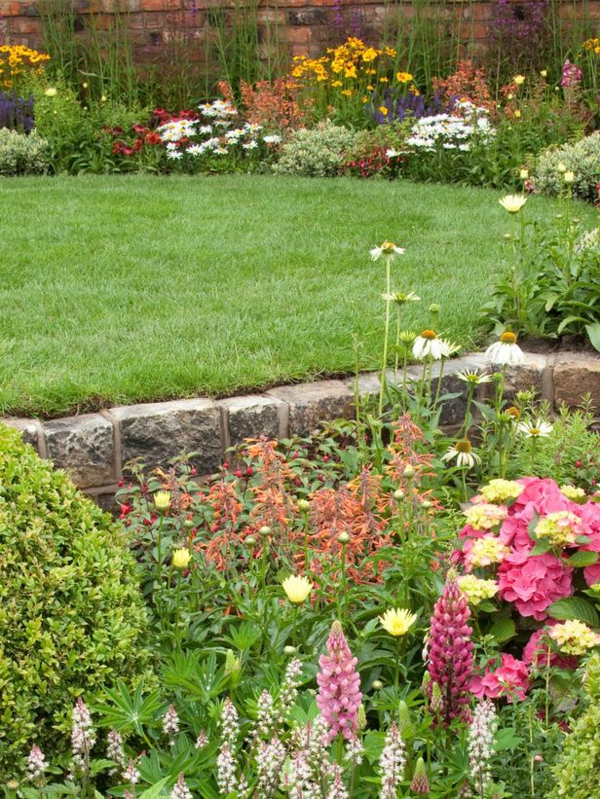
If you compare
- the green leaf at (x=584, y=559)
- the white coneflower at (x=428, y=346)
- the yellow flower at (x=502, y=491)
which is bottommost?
the green leaf at (x=584, y=559)

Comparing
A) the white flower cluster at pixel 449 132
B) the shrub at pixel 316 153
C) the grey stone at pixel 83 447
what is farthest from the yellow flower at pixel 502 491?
the shrub at pixel 316 153

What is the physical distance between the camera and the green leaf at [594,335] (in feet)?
13.6

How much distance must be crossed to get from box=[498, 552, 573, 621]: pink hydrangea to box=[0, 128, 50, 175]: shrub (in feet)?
20.2

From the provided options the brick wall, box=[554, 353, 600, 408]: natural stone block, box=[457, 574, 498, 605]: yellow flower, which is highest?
the brick wall

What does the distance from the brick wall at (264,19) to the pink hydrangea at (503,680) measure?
25.0 ft

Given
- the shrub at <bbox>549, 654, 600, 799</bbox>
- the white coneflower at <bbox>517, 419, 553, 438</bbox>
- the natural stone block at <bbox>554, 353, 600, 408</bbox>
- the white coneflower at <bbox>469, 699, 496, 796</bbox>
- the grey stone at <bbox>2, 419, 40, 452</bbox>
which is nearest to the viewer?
the shrub at <bbox>549, 654, 600, 799</bbox>

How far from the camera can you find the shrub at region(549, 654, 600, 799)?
173cm

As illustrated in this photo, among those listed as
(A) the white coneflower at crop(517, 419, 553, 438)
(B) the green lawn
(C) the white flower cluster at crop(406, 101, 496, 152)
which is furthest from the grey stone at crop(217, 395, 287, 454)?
(C) the white flower cluster at crop(406, 101, 496, 152)

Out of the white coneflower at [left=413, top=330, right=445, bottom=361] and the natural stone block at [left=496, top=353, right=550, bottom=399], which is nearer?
the white coneflower at [left=413, top=330, right=445, bottom=361]

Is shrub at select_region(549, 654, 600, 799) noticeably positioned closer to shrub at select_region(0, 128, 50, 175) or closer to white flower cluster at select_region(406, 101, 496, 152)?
white flower cluster at select_region(406, 101, 496, 152)

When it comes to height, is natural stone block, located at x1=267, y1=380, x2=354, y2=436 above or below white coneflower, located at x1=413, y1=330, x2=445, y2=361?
below

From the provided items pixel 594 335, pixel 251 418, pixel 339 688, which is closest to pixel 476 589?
pixel 339 688

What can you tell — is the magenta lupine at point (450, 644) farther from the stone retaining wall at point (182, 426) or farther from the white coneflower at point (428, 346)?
the stone retaining wall at point (182, 426)

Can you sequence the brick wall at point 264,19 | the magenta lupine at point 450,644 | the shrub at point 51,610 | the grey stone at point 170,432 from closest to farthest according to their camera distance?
the magenta lupine at point 450,644 < the shrub at point 51,610 < the grey stone at point 170,432 < the brick wall at point 264,19
